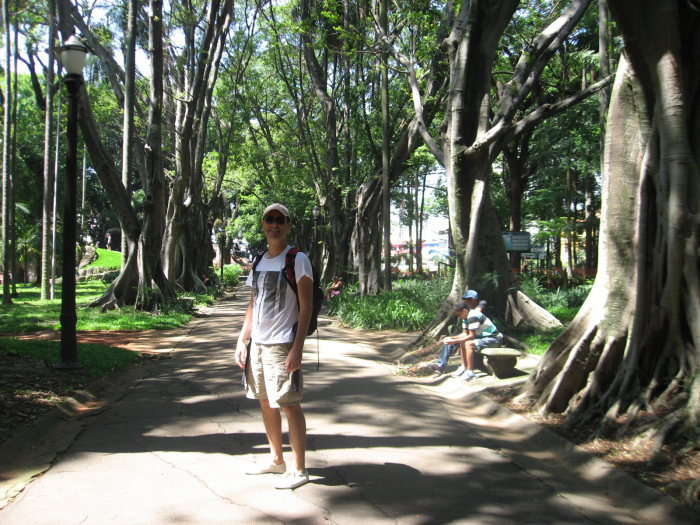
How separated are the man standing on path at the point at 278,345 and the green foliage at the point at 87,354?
4.95 metres

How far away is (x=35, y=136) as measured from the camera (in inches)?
1266

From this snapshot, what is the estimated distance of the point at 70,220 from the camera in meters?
8.33

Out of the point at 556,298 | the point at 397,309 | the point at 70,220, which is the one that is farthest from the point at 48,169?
the point at 556,298

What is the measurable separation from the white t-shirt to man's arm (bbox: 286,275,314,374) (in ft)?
0.20

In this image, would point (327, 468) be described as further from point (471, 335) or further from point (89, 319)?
point (89, 319)

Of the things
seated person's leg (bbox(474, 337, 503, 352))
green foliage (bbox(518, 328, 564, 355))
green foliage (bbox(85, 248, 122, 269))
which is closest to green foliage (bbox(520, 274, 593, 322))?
green foliage (bbox(518, 328, 564, 355))

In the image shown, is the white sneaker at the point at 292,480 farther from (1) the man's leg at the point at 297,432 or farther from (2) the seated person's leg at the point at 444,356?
(2) the seated person's leg at the point at 444,356

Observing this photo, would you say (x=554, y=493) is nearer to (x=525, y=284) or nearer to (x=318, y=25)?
(x=525, y=284)

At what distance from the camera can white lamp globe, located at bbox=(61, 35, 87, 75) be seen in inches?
326

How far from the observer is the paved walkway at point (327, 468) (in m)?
3.81

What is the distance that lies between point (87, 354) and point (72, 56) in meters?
4.64

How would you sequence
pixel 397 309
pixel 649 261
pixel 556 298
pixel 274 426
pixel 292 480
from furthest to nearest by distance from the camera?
pixel 397 309 < pixel 556 298 < pixel 649 261 < pixel 274 426 < pixel 292 480

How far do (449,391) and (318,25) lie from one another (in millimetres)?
14559

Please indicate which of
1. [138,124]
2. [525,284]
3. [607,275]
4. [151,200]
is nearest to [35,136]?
[138,124]
